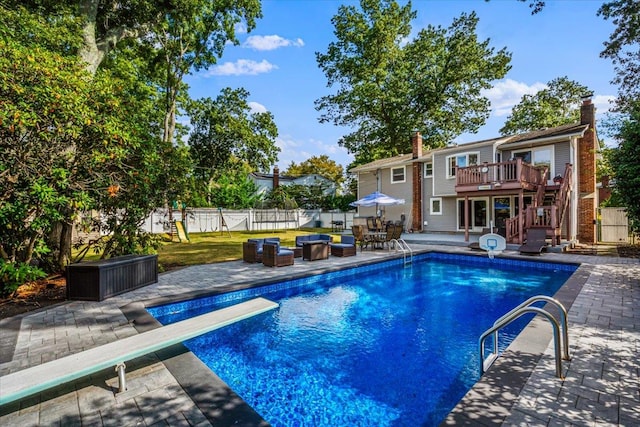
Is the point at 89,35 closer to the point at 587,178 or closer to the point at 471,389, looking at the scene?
the point at 471,389

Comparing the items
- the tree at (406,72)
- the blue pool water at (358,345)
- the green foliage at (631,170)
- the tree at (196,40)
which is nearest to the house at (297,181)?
the tree at (406,72)

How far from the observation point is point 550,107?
1164 inches

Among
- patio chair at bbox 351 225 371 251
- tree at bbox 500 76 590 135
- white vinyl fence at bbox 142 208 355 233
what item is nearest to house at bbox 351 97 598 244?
patio chair at bbox 351 225 371 251

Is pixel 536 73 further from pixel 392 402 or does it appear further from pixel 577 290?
pixel 392 402

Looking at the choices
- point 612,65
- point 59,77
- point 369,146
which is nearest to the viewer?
point 59,77

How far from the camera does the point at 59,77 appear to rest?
513 centimetres

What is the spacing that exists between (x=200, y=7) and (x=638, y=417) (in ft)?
57.6

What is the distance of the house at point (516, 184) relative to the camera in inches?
538

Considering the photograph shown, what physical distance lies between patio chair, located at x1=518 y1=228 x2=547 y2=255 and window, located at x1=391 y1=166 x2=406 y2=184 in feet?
33.3

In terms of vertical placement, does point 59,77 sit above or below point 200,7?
below

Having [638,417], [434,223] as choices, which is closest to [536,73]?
[434,223]

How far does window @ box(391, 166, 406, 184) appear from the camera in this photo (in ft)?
71.9

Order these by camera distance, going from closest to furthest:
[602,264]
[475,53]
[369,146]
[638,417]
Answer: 1. [638,417]
2. [602,264]
3. [475,53]
4. [369,146]

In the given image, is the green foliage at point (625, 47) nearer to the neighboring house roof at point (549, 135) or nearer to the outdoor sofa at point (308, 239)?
the neighboring house roof at point (549, 135)
